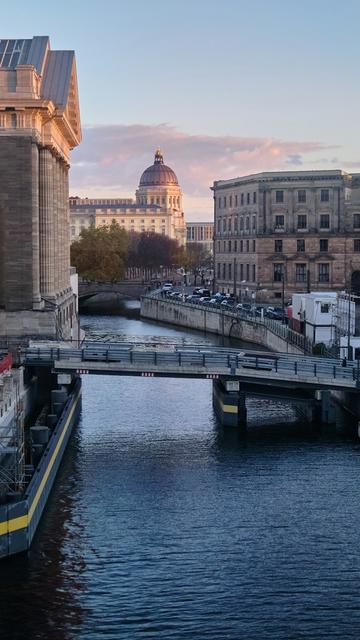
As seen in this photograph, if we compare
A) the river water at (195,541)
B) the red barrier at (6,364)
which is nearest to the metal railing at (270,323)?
the river water at (195,541)

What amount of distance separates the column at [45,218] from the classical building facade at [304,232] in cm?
6537

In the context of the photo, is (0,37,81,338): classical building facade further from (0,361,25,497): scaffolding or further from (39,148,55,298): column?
(0,361,25,497): scaffolding

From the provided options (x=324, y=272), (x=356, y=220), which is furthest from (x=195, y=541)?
(x=356, y=220)

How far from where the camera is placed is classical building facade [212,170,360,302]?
5748 inches

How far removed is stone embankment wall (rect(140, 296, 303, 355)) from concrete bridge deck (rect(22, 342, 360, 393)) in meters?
22.2

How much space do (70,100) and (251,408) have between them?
39.9m

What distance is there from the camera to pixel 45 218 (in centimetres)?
8350

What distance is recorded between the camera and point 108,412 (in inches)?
2943

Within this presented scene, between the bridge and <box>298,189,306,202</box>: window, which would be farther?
the bridge

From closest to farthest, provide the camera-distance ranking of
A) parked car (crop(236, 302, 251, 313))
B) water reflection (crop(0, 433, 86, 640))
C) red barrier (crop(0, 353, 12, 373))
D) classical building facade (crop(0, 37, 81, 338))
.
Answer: water reflection (crop(0, 433, 86, 640)) < red barrier (crop(0, 353, 12, 373)) < classical building facade (crop(0, 37, 81, 338)) < parked car (crop(236, 302, 251, 313))

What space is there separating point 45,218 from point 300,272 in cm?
6903

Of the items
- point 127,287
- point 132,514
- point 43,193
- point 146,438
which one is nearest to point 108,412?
point 146,438

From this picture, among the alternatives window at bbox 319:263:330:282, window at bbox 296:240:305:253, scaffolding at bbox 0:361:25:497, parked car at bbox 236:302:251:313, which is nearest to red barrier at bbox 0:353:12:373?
scaffolding at bbox 0:361:25:497

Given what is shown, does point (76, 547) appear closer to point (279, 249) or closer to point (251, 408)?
point (251, 408)
